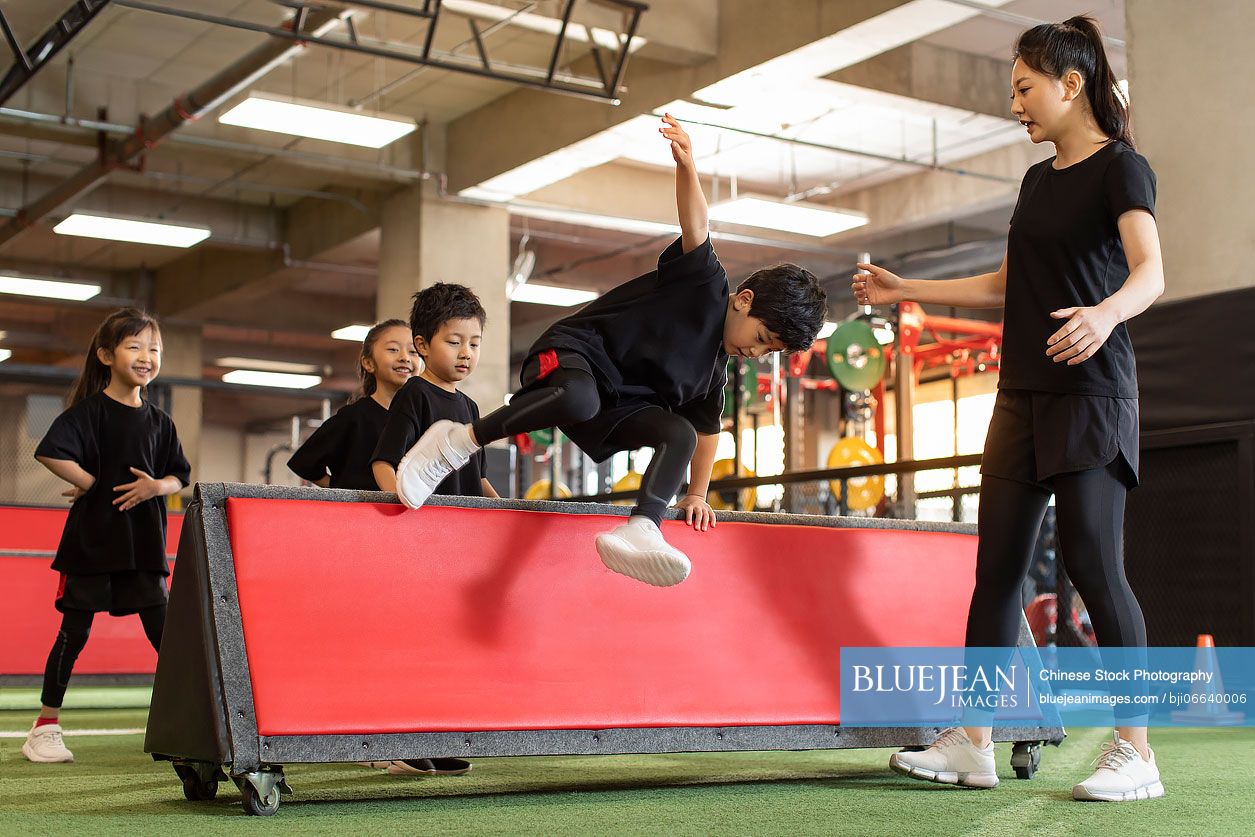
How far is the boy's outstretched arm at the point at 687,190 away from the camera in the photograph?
257 centimetres

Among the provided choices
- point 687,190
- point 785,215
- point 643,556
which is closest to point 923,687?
point 643,556

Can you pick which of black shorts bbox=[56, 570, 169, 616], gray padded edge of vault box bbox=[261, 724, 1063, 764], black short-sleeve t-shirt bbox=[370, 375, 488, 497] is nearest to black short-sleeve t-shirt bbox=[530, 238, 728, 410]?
black short-sleeve t-shirt bbox=[370, 375, 488, 497]

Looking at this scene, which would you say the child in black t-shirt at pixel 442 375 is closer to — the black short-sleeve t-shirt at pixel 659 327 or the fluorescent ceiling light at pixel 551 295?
the black short-sleeve t-shirt at pixel 659 327

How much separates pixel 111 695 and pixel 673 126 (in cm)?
508

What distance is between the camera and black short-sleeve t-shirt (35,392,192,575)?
3.48m

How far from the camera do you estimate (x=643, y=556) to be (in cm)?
239

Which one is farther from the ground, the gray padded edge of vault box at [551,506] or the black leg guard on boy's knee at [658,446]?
the black leg guard on boy's knee at [658,446]

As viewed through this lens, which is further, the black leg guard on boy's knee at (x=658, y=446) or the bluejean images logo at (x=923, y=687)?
the bluejean images logo at (x=923, y=687)

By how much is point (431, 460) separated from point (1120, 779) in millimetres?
1373

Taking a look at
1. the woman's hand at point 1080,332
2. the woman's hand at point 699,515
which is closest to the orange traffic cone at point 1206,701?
the woman's hand at point 699,515

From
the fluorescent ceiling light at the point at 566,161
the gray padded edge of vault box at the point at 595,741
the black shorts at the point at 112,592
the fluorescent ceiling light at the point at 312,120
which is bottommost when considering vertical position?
the gray padded edge of vault box at the point at 595,741

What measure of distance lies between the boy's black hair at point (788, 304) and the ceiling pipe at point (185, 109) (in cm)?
609

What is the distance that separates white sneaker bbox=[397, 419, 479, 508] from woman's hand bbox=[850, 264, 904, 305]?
870 mm

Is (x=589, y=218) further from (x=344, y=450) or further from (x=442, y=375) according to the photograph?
(x=442, y=375)
